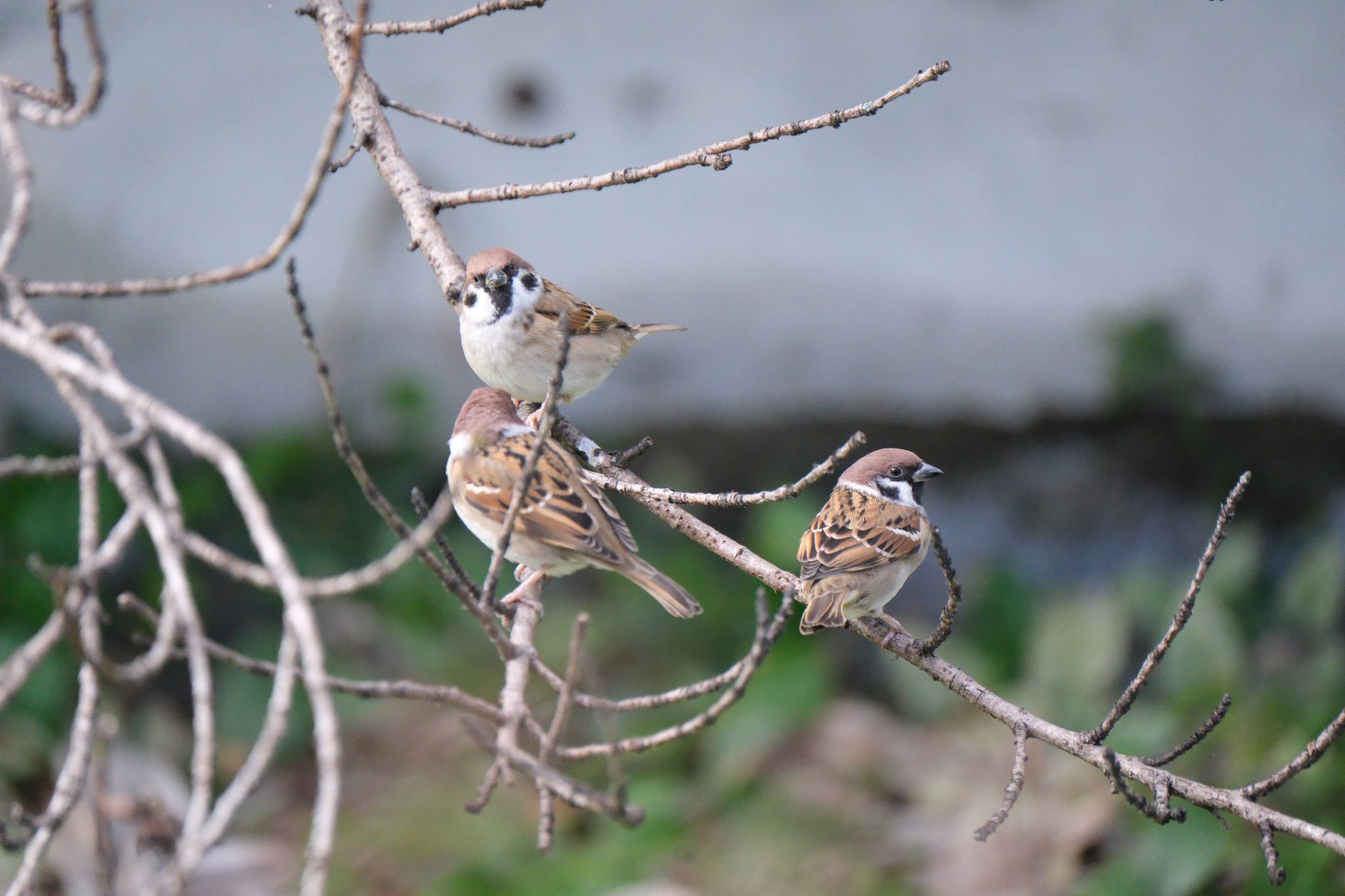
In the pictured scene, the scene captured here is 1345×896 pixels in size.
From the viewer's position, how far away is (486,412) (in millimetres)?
3527

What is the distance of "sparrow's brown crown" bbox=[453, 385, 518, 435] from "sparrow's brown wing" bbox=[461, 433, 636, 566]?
66mm

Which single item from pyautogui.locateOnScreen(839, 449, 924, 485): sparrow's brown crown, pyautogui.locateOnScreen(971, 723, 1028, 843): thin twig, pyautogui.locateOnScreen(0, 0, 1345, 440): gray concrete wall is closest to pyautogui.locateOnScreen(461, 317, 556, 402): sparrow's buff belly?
pyautogui.locateOnScreen(839, 449, 924, 485): sparrow's brown crown

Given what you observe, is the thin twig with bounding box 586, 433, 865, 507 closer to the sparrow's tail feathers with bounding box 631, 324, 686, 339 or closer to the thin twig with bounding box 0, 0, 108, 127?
the thin twig with bounding box 0, 0, 108, 127

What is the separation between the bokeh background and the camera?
5652 mm

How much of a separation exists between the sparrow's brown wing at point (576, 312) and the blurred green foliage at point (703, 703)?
4.38ft

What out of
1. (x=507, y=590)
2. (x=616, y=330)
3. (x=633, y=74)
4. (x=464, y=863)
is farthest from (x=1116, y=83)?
(x=464, y=863)

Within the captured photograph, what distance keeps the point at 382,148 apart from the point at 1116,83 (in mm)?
4127

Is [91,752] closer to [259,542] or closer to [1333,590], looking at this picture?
[259,542]

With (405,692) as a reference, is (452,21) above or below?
above

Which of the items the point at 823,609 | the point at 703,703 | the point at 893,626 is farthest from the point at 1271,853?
the point at 703,703

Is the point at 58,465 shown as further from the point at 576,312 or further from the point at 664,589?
the point at 576,312

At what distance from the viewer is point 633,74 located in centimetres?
652

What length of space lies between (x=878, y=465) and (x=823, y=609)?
0.81m

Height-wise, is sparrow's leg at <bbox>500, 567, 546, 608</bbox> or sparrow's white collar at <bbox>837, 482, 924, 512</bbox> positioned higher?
sparrow's white collar at <bbox>837, 482, 924, 512</bbox>
